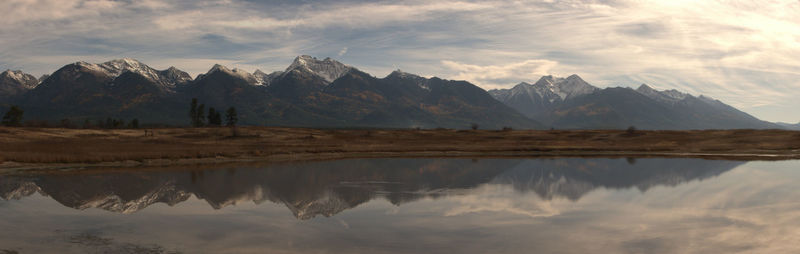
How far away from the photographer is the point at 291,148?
2985 inches

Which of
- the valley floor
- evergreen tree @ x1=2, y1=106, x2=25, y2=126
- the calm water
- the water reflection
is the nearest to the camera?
the calm water

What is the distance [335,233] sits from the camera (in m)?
19.9

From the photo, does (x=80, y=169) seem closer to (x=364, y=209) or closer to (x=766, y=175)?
(x=364, y=209)

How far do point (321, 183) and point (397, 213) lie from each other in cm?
1403

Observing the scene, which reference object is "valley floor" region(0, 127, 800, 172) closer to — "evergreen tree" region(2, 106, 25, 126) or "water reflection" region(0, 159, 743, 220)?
"water reflection" region(0, 159, 743, 220)

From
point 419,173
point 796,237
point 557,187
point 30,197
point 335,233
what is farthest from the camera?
point 419,173

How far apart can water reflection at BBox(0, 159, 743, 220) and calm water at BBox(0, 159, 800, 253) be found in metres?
0.15

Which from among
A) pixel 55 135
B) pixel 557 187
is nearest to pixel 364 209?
pixel 557 187

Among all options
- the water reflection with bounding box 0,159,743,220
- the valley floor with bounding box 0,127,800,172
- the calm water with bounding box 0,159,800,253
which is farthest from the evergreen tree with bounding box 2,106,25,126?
the calm water with bounding box 0,159,800,253

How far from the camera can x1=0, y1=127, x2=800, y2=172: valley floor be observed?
54.3 metres

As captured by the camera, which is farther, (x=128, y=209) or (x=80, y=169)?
(x=80, y=169)

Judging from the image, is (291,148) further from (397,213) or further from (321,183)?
(397,213)

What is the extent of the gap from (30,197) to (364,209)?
64.9 ft

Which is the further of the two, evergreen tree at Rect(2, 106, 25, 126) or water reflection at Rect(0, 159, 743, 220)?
evergreen tree at Rect(2, 106, 25, 126)
